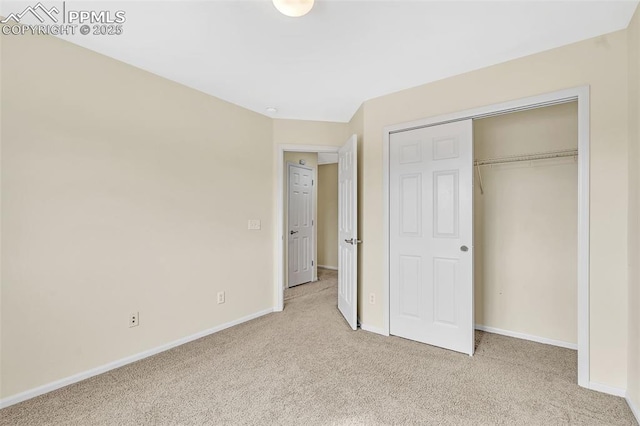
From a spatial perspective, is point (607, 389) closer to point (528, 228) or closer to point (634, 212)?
point (634, 212)

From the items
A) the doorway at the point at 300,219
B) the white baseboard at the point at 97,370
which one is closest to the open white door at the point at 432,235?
the white baseboard at the point at 97,370

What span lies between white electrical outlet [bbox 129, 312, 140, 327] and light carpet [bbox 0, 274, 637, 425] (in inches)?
12.0

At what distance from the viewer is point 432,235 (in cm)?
264

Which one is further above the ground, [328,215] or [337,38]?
[337,38]

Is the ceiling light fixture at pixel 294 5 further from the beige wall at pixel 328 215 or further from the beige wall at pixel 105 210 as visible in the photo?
the beige wall at pixel 328 215

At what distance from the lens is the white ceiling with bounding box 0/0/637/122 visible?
5.57ft

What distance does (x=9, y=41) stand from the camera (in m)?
1.80

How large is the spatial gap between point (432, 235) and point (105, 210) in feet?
8.89

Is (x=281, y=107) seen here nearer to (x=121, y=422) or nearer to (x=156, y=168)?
(x=156, y=168)

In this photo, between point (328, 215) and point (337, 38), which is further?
point (328, 215)

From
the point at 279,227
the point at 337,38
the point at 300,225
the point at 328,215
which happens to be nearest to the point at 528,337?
the point at 279,227

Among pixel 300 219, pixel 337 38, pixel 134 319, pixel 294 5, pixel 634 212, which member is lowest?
pixel 134 319

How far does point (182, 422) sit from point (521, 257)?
309cm

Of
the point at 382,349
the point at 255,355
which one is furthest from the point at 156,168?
the point at 382,349
